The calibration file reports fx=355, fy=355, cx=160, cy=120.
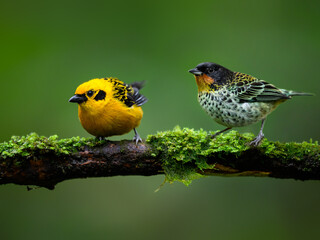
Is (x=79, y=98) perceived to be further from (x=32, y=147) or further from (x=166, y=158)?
(x=166, y=158)

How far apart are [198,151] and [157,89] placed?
9.90ft

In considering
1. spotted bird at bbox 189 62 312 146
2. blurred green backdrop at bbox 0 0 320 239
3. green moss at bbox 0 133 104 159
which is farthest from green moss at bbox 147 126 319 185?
blurred green backdrop at bbox 0 0 320 239

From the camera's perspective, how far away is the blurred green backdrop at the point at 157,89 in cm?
640

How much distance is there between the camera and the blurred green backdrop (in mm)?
6402

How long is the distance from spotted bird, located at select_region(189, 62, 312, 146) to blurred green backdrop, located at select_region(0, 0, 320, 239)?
1.64 meters

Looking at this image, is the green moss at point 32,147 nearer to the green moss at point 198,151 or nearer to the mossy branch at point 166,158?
the mossy branch at point 166,158

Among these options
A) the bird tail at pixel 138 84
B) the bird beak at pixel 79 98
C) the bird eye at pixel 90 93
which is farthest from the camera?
the bird tail at pixel 138 84

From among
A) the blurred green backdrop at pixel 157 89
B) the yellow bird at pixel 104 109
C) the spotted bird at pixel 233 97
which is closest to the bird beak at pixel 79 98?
the yellow bird at pixel 104 109

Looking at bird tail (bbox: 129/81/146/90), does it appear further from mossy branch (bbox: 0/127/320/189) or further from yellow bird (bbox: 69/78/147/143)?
mossy branch (bbox: 0/127/320/189)

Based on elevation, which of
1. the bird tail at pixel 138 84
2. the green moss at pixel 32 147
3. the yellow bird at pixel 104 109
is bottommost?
the green moss at pixel 32 147

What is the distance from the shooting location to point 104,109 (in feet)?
14.4
